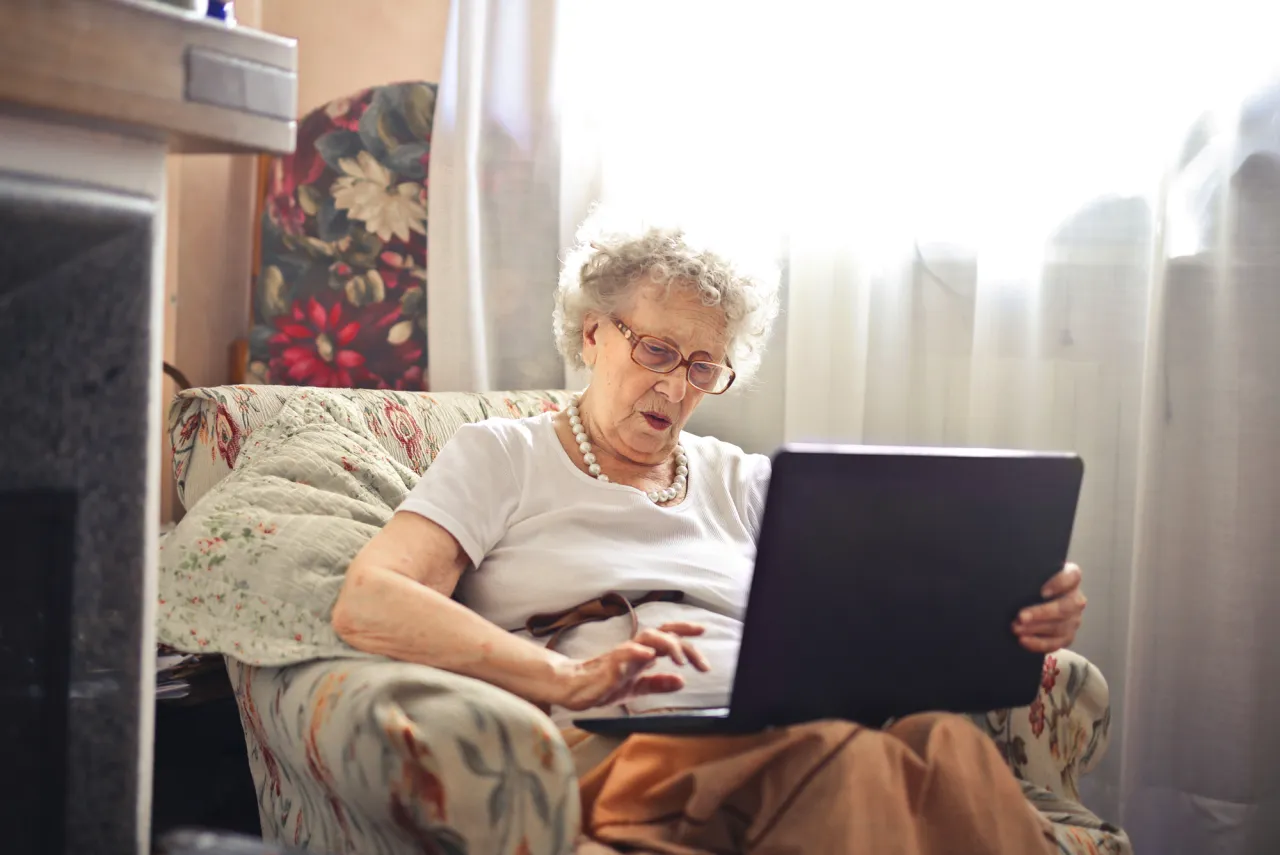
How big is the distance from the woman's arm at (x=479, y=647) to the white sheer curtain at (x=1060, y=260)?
2.63 ft

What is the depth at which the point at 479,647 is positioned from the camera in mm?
Answer: 1044

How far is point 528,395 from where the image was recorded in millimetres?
1842

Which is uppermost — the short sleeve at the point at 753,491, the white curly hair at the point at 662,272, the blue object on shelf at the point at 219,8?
the blue object on shelf at the point at 219,8

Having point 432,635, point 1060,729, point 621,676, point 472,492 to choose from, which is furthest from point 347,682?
point 1060,729

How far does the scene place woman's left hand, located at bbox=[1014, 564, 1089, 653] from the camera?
103cm

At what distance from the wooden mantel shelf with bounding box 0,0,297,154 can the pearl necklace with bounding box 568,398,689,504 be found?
67cm

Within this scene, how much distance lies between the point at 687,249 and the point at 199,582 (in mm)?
717

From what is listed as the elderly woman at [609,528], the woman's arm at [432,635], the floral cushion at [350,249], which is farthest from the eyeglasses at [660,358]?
the floral cushion at [350,249]

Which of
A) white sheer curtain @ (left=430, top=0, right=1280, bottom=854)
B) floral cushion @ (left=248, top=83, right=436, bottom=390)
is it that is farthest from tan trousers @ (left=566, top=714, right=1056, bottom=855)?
floral cushion @ (left=248, top=83, right=436, bottom=390)

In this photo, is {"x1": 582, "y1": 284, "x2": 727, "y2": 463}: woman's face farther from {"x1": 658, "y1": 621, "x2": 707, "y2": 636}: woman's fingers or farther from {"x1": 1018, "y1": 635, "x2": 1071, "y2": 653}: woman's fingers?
{"x1": 1018, "y1": 635, "x2": 1071, "y2": 653}: woman's fingers

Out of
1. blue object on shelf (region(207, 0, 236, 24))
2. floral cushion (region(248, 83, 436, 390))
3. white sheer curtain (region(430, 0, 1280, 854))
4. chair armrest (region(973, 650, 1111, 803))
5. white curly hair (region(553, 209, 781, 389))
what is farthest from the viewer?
floral cushion (region(248, 83, 436, 390))

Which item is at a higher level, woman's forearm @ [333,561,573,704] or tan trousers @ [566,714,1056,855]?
woman's forearm @ [333,561,573,704]

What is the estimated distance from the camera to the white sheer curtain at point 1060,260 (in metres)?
1.71

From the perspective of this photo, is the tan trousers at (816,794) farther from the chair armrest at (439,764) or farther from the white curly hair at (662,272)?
the white curly hair at (662,272)
